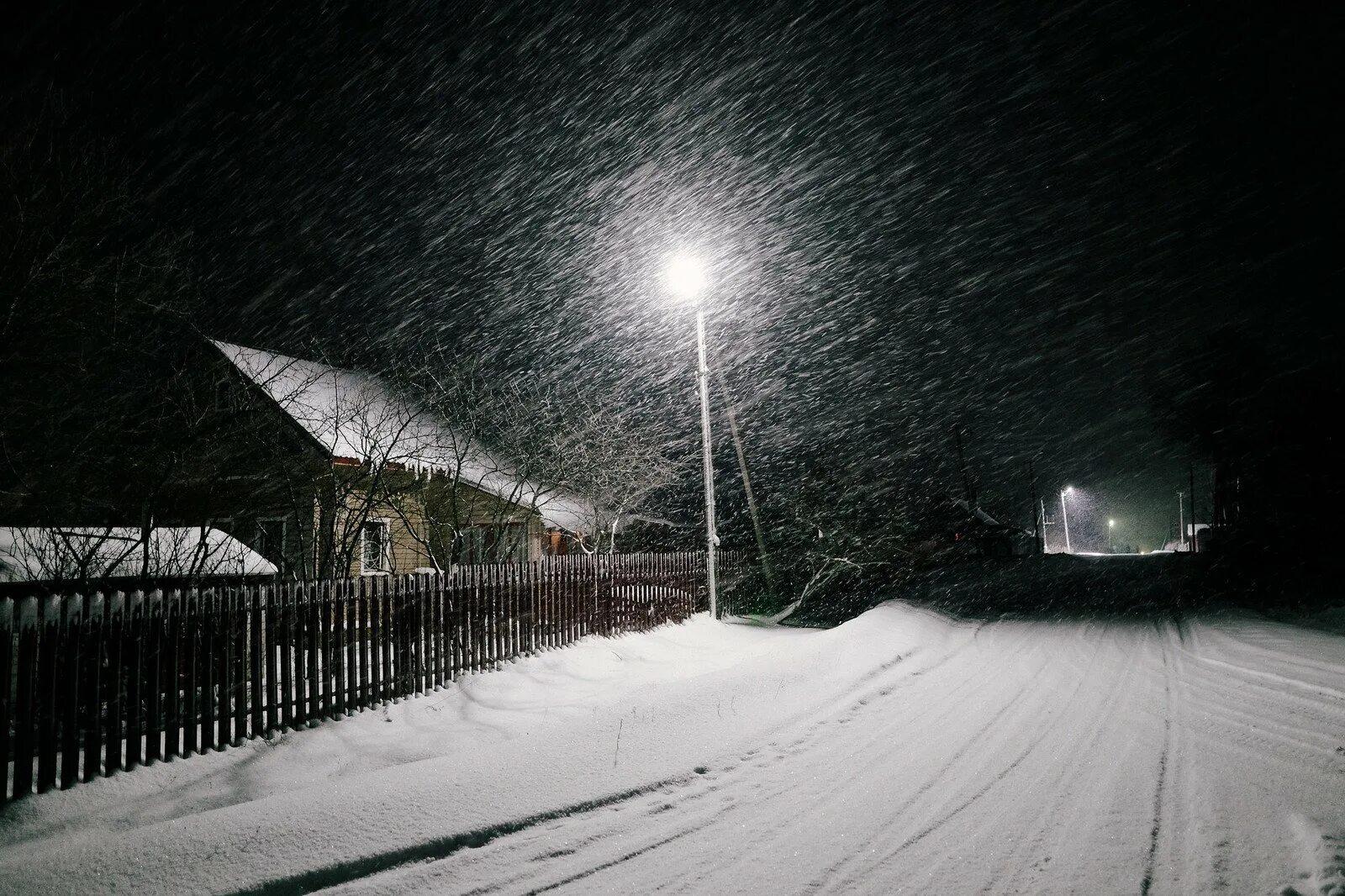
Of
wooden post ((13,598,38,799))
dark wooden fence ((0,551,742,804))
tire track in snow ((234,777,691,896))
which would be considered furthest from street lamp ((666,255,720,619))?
wooden post ((13,598,38,799))

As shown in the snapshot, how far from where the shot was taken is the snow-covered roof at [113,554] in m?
7.27

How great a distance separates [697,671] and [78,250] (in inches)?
452

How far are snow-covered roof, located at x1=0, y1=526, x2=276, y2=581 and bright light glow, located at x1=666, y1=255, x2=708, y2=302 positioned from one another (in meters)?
8.41

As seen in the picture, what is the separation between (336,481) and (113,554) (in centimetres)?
300

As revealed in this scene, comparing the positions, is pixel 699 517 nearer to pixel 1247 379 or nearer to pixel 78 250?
pixel 78 250

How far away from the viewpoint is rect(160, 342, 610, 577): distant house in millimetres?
10781

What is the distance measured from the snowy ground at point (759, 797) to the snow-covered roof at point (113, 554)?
11.4 feet

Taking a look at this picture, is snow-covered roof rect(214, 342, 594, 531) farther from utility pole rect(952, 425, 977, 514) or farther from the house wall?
utility pole rect(952, 425, 977, 514)

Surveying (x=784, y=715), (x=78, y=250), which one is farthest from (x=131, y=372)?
(x=784, y=715)

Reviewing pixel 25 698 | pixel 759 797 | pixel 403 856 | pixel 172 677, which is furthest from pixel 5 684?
pixel 759 797

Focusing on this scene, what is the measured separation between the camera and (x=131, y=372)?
12594mm

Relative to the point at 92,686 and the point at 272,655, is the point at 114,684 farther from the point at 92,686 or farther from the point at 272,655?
the point at 272,655

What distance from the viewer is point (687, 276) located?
12.8 metres

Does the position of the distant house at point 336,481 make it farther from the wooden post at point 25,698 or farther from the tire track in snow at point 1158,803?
the tire track in snow at point 1158,803
